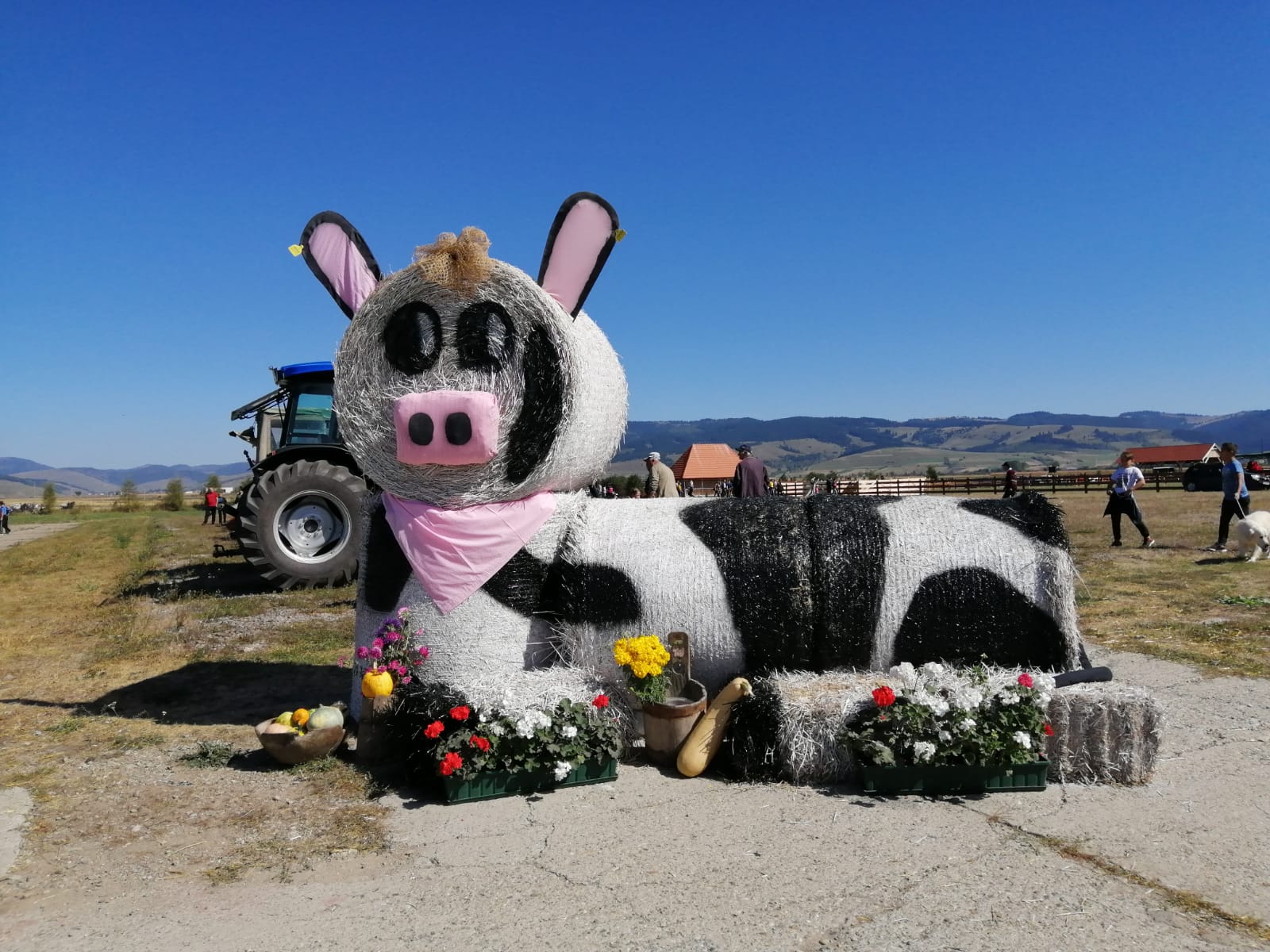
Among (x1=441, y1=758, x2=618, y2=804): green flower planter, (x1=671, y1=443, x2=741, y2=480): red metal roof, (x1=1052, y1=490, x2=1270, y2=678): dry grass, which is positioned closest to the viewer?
(x1=441, y1=758, x2=618, y2=804): green flower planter

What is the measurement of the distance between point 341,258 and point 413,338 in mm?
743

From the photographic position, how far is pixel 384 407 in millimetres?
4656

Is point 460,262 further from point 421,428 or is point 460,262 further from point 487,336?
point 421,428

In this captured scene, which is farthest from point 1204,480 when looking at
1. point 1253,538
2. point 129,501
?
point 129,501

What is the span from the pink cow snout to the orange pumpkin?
1123 mm

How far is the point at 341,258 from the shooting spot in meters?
4.87

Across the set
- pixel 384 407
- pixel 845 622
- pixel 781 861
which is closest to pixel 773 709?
pixel 845 622

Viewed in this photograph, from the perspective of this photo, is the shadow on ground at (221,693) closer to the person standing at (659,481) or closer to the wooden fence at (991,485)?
the person standing at (659,481)

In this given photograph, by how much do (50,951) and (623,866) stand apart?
6.30ft

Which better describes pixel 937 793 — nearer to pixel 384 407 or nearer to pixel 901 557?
pixel 901 557

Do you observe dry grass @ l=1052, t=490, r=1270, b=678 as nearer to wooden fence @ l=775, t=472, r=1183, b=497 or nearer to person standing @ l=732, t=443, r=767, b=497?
person standing @ l=732, t=443, r=767, b=497

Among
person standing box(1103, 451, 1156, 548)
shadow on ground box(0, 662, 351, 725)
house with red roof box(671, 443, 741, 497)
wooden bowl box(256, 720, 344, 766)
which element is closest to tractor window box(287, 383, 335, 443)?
shadow on ground box(0, 662, 351, 725)

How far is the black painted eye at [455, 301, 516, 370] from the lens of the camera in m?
4.55

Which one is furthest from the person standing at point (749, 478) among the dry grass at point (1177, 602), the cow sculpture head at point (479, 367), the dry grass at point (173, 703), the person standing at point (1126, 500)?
the person standing at point (1126, 500)
